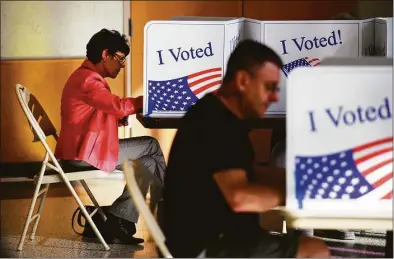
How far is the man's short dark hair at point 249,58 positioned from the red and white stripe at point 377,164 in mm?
364

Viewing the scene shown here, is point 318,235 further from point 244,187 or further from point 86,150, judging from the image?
point 244,187

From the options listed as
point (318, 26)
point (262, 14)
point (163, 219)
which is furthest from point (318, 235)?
point (262, 14)

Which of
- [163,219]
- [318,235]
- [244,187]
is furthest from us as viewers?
[318,235]

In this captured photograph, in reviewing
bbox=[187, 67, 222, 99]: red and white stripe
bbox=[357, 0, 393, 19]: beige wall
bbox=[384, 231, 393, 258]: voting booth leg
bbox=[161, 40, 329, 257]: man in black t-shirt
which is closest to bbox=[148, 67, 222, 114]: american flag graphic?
bbox=[187, 67, 222, 99]: red and white stripe

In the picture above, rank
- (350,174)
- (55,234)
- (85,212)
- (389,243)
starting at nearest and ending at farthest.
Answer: (350,174)
(389,243)
(85,212)
(55,234)

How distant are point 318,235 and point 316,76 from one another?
7.51 feet

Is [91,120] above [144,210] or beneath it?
above

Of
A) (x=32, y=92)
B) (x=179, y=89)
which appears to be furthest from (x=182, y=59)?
(x=32, y=92)

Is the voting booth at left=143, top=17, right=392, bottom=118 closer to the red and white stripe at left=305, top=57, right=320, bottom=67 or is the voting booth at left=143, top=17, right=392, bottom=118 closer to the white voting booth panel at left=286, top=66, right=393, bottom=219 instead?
the red and white stripe at left=305, top=57, right=320, bottom=67

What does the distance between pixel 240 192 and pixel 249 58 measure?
1.32 feet

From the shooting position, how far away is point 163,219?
2.56m

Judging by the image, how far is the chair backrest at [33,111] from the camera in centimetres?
393

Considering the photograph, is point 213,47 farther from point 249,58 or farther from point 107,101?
point 249,58

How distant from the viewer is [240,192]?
2375 millimetres
